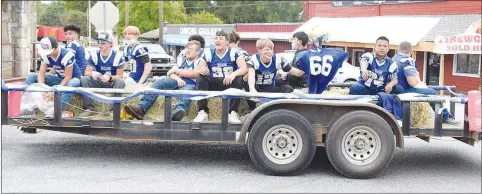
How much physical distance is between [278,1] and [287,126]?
71311mm

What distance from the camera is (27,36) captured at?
62.5ft

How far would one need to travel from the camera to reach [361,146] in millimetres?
6961

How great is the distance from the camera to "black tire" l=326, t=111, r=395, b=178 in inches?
270

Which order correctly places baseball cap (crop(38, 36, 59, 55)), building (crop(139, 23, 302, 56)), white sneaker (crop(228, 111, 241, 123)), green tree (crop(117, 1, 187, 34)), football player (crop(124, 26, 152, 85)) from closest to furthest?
1. white sneaker (crop(228, 111, 241, 123))
2. baseball cap (crop(38, 36, 59, 55))
3. football player (crop(124, 26, 152, 85))
4. building (crop(139, 23, 302, 56))
5. green tree (crop(117, 1, 187, 34))

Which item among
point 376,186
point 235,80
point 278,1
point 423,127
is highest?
point 278,1

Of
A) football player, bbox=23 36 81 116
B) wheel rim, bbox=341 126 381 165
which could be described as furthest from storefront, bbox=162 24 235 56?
wheel rim, bbox=341 126 381 165

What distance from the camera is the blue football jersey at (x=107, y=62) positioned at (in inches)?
338

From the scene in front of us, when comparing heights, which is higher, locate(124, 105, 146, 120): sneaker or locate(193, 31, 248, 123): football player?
locate(193, 31, 248, 123): football player

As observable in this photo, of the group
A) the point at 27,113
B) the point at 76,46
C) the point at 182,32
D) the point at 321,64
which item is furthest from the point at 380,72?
the point at 182,32

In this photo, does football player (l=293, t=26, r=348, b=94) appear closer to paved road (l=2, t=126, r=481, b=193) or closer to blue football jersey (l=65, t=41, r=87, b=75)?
paved road (l=2, t=126, r=481, b=193)

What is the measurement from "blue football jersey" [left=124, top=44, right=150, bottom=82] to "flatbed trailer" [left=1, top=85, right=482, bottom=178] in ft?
5.13

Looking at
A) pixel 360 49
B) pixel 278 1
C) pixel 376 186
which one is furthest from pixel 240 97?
pixel 278 1

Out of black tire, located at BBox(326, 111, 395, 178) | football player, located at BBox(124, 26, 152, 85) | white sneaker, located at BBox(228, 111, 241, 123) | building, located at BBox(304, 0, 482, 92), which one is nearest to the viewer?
black tire, located at BBox(326, 111, 395, 178)

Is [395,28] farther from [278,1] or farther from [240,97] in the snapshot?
[278,1]
